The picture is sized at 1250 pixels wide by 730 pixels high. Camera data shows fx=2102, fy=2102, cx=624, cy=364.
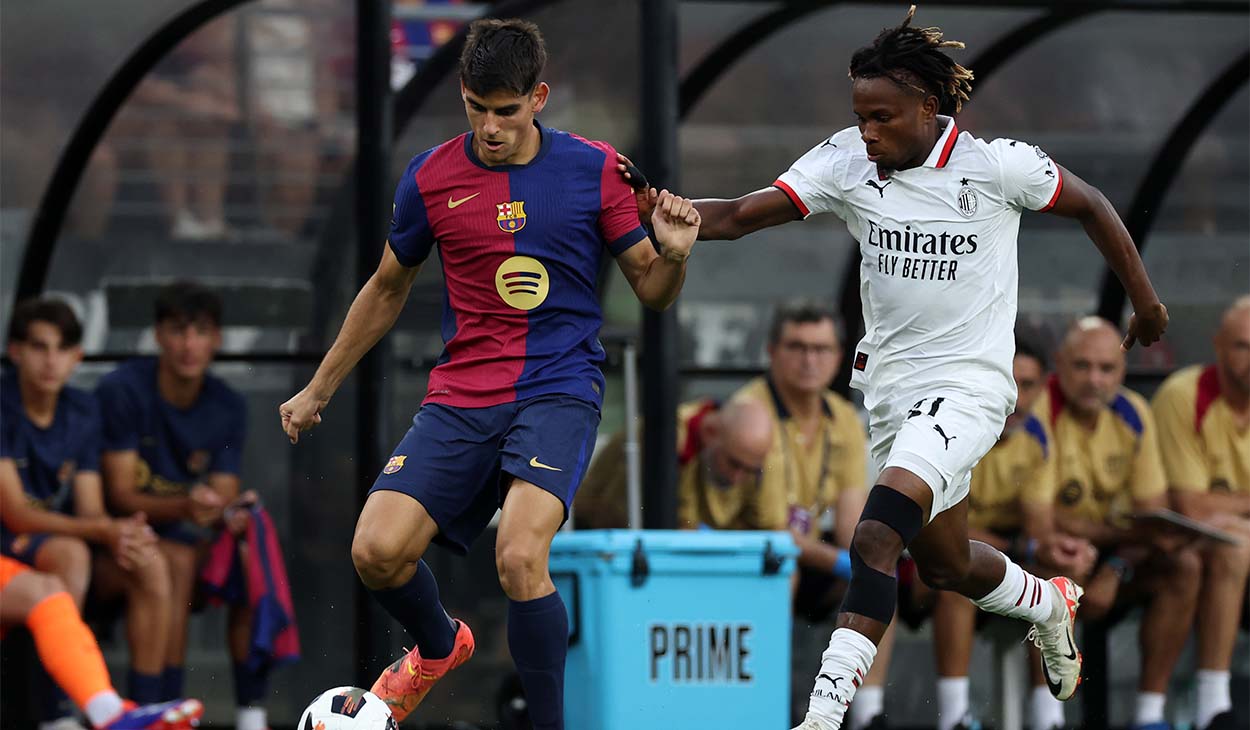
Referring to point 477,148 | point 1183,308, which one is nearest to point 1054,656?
point 477,148

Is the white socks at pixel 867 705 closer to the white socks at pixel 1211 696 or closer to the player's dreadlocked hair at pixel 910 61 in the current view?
the white socks at pixel 1211 696

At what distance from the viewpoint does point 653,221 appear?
5953 mm

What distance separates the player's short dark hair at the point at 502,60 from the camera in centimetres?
582

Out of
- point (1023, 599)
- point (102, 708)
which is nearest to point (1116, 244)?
point (1023, 599)

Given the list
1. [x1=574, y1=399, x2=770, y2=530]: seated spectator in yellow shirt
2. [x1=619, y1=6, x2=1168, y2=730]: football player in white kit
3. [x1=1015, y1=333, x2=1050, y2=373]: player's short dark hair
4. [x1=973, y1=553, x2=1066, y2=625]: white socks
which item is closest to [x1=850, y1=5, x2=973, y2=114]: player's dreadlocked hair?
[x1=619, y1=6, x2=1168, y2=730]: football player in white kit

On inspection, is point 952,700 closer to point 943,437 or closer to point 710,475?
point 710,475

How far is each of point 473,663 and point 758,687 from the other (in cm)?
211

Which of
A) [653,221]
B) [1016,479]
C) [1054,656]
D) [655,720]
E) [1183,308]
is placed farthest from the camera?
[1183,308]

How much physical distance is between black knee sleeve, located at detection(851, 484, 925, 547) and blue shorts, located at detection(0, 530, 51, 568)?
3694 millimetres

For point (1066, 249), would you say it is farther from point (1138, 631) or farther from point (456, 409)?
point (456, 409)

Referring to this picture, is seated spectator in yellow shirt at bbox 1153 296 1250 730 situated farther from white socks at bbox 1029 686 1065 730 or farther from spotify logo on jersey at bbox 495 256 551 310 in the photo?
spotify logo on jersey at bbox 495 256 551 310

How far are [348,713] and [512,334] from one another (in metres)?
1.18

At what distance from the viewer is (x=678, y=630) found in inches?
295

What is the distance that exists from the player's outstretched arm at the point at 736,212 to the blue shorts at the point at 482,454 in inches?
24.9
